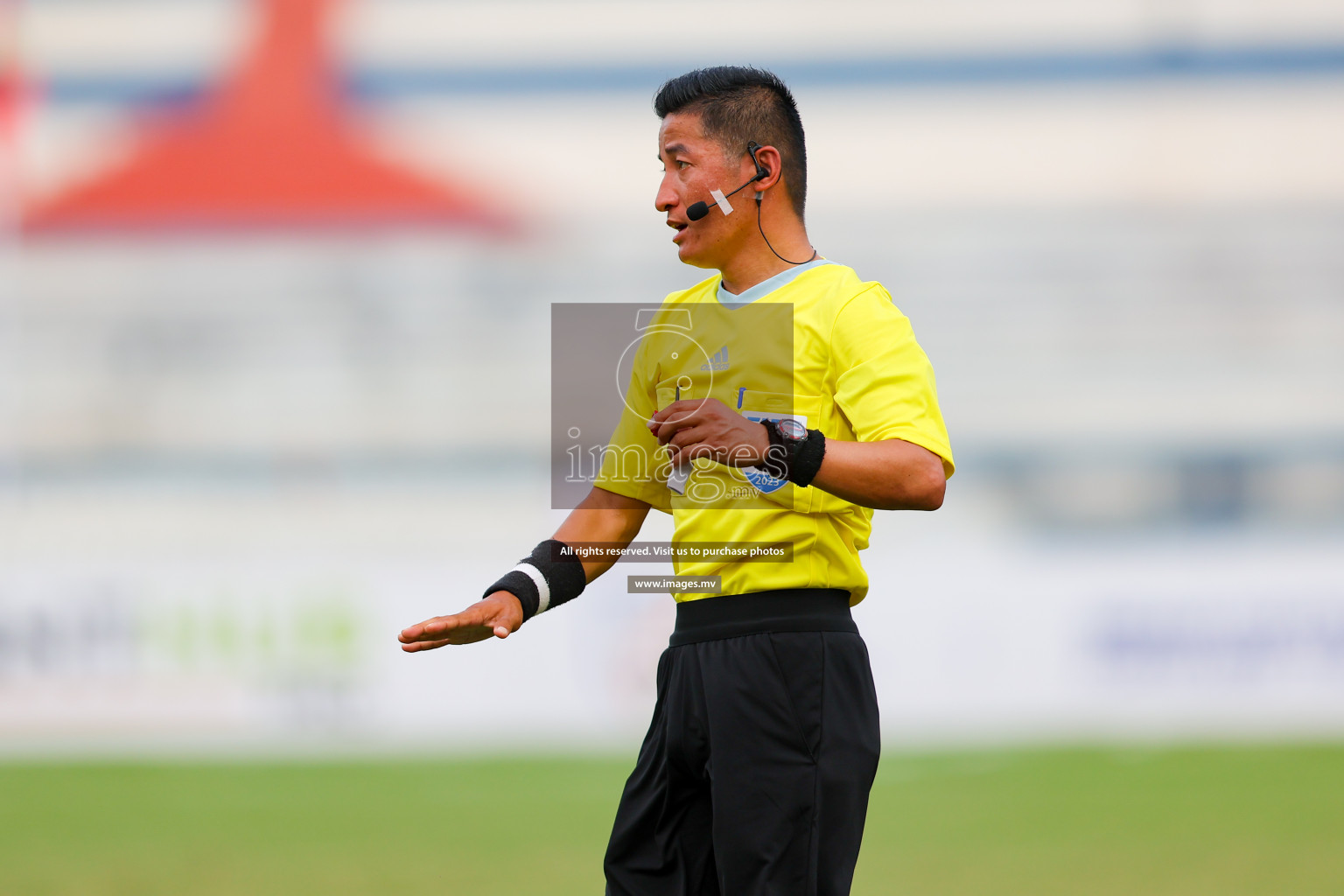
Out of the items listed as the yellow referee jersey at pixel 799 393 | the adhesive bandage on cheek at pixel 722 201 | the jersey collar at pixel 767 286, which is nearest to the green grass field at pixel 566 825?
the yellow referee jersey at pixel 799 393

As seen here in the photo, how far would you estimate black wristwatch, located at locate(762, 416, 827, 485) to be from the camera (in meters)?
1.85

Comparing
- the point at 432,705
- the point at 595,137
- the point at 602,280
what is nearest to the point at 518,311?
the point at 602,280

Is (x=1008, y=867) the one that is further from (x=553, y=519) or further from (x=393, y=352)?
(x=393, y=352)

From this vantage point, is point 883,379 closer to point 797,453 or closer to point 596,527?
point 797,453

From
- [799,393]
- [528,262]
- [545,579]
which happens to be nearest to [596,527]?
[545,579]

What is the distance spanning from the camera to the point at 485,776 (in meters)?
6.56

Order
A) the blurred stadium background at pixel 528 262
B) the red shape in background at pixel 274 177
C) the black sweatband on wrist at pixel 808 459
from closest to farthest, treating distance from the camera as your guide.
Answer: the black sweatband on wrist at pixel 808 459, the blurred stadium background at pixel 528 262, the red shape in background at pixel 274 177

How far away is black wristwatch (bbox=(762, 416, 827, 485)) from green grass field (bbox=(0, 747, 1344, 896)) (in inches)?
120

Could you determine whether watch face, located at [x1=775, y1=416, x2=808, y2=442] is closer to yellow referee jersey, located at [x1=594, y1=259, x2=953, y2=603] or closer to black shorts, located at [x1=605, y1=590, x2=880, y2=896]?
yellow referee jersey, located at [x1=594, y1=259, x2=953, y2=603]

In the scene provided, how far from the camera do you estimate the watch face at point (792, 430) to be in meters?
1.86

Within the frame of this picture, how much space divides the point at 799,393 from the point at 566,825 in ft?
12.8

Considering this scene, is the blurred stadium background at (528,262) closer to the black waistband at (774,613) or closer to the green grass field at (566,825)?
the green grass field at (566,825)

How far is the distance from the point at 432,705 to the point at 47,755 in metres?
2.02

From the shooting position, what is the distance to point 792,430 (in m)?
1.88
